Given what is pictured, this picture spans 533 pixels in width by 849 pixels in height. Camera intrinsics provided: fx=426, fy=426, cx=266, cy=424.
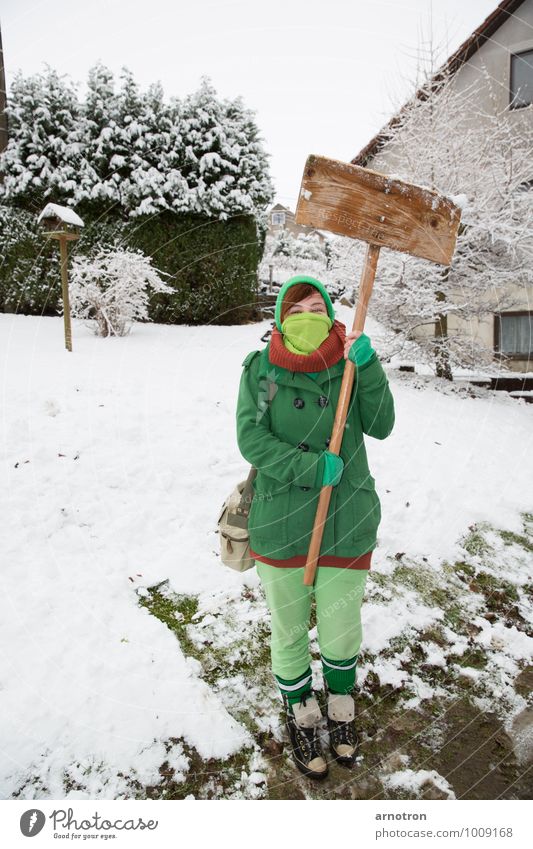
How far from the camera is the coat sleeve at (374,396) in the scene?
1888mm

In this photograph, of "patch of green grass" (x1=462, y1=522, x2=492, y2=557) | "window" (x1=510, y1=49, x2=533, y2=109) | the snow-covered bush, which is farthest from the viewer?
"window" (x1=510, y1=49, x2=533, y2=109)

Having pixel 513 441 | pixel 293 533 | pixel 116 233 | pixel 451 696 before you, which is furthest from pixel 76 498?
pixel 116 233

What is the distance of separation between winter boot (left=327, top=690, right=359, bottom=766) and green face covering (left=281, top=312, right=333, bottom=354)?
1705 mm

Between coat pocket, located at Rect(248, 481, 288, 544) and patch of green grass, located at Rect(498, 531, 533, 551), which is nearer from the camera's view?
coat pocket, located at Rect(248, 481, 288, 544)

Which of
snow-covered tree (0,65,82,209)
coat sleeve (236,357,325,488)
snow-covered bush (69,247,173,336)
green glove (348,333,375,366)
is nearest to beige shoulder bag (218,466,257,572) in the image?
coat sleeve (236,357,325,488)

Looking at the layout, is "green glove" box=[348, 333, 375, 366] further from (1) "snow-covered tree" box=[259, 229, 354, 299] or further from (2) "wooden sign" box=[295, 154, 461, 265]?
(1) "snow-covered tree" box=[259, 229, 354, 299]

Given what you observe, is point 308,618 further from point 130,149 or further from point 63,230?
point 130,149

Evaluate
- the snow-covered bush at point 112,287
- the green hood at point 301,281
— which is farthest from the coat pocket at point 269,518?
the snow-covered bush at point 112,287

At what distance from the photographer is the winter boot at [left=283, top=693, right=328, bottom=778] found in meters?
1.92

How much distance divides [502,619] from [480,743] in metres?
1.05

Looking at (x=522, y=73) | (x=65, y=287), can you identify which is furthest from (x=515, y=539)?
(x=522, y=73)

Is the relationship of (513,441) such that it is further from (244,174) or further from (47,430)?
(244,174)

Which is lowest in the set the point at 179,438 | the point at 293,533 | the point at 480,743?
the point at 480,743

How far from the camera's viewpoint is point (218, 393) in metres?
6.67
